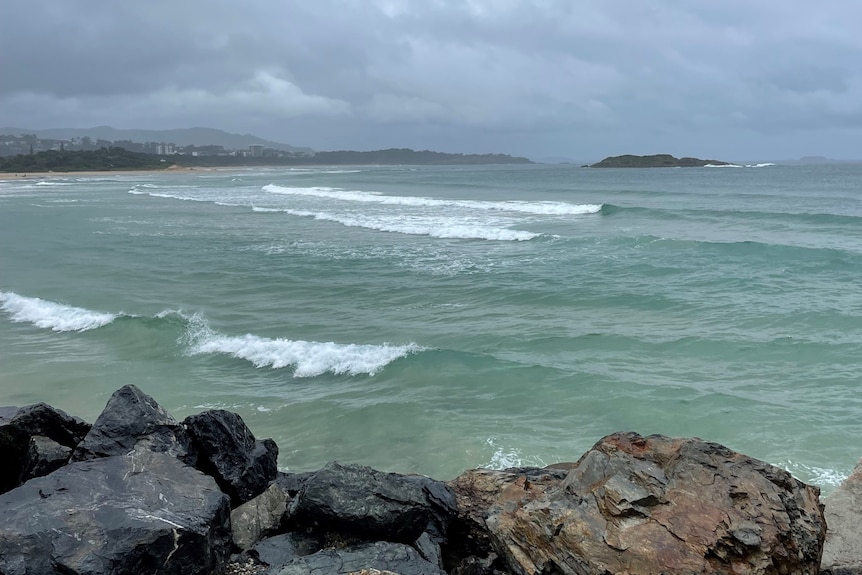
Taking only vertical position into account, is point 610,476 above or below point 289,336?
above

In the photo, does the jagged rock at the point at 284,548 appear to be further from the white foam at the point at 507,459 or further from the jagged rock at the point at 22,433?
the white foam at the point at 507,459

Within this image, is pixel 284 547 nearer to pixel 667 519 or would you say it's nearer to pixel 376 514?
pixel 376 514

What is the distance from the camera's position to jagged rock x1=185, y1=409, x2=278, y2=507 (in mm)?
5352

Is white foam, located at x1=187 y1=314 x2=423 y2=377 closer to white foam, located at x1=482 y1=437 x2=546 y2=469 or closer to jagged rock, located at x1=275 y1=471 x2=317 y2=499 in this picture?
white foam, located at x1=482 y1=437 x2=546 y2=469

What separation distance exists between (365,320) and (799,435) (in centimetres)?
870

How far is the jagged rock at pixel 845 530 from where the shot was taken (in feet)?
14.6

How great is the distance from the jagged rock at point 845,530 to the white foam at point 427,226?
21.6 m

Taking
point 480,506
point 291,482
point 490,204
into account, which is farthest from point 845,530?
point 490,204

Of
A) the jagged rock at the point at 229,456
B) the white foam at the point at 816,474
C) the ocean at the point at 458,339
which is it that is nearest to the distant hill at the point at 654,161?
the ocean at the point at 458,339

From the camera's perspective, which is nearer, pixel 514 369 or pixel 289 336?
pixel 514 369

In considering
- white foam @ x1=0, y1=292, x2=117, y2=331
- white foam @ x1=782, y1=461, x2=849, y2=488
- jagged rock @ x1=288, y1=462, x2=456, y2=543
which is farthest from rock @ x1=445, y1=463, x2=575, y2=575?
white foam @ x1=0, y1=292, x2=117, y2=331

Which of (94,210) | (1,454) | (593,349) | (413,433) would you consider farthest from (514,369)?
(94,210)

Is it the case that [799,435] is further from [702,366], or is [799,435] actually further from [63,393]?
[63,393]

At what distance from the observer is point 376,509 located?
4508 millimetres
